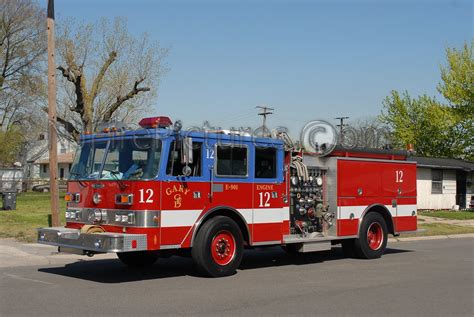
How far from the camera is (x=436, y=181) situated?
32.9m

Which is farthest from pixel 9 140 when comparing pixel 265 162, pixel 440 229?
pixel 265 162

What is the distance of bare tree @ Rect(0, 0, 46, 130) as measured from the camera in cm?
4069

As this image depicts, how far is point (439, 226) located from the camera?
2359 cm

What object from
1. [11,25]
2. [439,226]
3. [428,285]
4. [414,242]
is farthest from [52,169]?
[11,25]

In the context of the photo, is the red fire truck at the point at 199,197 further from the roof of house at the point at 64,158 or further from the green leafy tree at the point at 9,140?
the roof of house at the point at 64,158

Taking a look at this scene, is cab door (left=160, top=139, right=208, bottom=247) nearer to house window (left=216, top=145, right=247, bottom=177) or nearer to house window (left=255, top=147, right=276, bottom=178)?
house window (left=216, top=145, right=247, bottom=177)

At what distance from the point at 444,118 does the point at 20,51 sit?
2898 centimetres

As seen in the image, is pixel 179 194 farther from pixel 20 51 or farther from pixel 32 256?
pixel 20 51

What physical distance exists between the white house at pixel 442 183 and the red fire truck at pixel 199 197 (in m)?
19.7

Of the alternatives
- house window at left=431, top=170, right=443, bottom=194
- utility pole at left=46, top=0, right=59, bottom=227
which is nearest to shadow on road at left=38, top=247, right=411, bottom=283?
utility pole at left=46, top=0, right=59, bottom=227

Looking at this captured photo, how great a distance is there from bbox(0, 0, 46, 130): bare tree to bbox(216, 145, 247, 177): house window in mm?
31407

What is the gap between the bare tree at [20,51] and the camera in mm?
40688

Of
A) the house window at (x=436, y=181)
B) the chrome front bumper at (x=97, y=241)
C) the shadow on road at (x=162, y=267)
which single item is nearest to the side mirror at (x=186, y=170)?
the chrome front bumper at (x=97, y=241)

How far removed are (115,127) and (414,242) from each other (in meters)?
11.7
